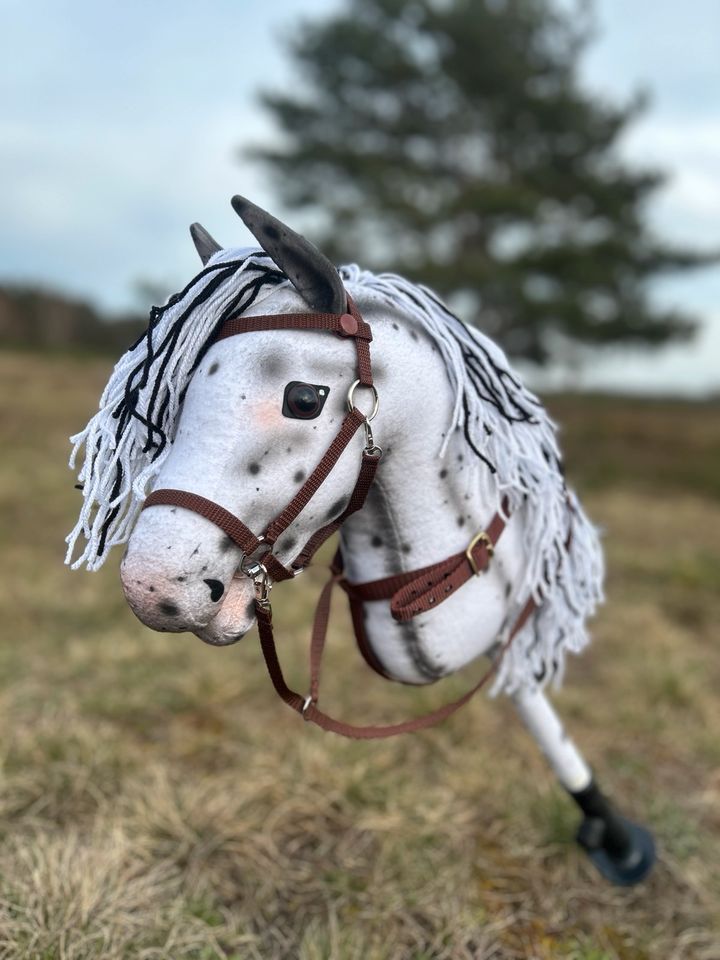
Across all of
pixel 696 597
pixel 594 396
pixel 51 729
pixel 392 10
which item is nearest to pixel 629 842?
pixel 51 729

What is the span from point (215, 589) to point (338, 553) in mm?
615

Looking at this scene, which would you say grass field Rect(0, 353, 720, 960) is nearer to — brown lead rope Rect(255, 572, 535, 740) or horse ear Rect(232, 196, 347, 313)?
brown lead rope Rect(255, 572, 535, 740)

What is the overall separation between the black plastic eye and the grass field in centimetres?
141

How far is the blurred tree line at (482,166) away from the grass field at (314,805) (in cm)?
681

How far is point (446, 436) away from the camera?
1529mm

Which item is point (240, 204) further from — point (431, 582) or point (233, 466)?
point (431, 582)

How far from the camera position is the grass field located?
81.7 inches

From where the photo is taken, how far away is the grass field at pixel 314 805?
6.81 ft

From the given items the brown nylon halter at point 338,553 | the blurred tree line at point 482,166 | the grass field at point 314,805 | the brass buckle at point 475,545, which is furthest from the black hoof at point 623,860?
the blurred tree line at point 482,166

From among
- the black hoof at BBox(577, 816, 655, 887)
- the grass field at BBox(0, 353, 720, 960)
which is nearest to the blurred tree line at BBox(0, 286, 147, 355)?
the grass field at BBox(0, 353, 720, 960)

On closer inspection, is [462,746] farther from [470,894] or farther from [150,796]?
[150,796]

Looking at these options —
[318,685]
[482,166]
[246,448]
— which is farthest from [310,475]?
[482,166]

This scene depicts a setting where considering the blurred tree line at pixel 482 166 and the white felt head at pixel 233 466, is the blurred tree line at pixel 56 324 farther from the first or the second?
the white felt head at pixel 233 466

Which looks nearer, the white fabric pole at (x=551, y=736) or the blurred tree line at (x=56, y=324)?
the white fabric pole at (x=551, y=736)
